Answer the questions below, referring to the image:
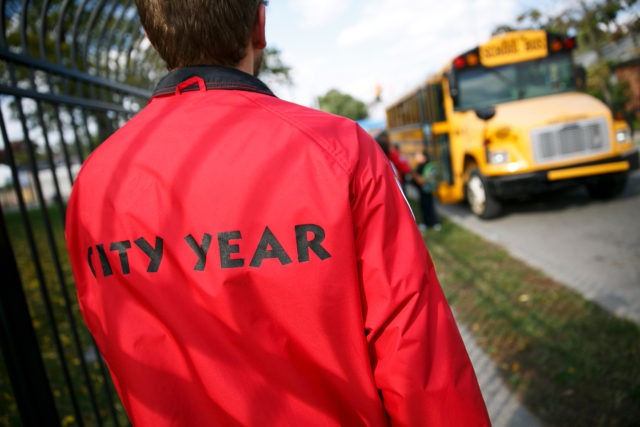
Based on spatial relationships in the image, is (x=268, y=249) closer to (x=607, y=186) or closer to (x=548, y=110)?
(x=548, y=110)

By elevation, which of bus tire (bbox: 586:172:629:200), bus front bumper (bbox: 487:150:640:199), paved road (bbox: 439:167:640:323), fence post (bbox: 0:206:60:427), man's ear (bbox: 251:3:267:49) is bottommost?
paved road (bbox: 439:167:640:323)

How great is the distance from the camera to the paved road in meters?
4.40

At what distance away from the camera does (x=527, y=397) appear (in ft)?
9.75

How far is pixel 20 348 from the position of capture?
1798 mm

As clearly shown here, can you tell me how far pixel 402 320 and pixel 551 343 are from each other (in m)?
2.94

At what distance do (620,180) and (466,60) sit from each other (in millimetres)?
3225

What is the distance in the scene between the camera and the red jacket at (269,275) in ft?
3.68

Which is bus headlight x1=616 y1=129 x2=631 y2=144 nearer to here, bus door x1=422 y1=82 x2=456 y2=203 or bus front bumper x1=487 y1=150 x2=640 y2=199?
bus front bumper x1=487 y1=150 x2=640 y2=199

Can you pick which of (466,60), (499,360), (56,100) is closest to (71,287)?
(56,100)

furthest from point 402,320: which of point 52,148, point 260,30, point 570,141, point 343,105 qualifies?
point 343,105

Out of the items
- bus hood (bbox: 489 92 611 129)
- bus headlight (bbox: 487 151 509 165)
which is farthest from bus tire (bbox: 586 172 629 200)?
bus headlight (bbox: 487 151 509 165)

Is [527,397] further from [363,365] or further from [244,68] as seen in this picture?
[244,68]

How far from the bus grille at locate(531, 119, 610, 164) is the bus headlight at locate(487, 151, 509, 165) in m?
0.42

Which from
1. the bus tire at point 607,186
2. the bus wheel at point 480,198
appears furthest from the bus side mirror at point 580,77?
the bus wheel at point 480,198
